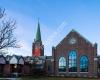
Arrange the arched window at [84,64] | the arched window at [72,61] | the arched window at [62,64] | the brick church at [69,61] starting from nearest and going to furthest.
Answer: the brick church at [69,61]
the arched window at [84,64]
the arched window at [72,61]
the arched window at [62,64]

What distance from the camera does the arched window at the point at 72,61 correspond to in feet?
278

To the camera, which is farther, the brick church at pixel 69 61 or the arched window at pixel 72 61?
the arched window at pixel 72 61

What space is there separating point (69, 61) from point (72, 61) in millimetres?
865

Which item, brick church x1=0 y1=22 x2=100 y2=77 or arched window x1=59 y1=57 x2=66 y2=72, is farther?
arched window x1=59 y1=57 x2=66 y2=72

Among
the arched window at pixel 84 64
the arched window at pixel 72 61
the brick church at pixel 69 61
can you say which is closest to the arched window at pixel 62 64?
the brick church at pixel 69 61

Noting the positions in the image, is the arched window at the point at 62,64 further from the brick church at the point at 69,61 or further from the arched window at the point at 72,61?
the arched window at the point at 72,61

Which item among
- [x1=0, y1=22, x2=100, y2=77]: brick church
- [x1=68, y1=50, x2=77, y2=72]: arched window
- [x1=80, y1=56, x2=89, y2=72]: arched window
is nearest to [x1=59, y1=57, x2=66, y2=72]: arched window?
[x1=0, y1=22, x2=100, y2=77]: brick church

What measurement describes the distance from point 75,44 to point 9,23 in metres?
50.3

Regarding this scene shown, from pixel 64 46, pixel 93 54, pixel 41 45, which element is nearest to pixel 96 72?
pixel 93 54

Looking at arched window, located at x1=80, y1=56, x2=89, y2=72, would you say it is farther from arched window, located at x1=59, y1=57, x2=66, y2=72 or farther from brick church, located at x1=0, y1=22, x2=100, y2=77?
arched window, located at x1=59, y1=57, x2=66, y2=72

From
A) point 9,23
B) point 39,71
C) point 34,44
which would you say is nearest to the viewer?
point 9,23

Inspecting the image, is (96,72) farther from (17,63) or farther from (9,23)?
(9,23)

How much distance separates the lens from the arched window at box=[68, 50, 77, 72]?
278 ft

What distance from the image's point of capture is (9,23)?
37.4m
